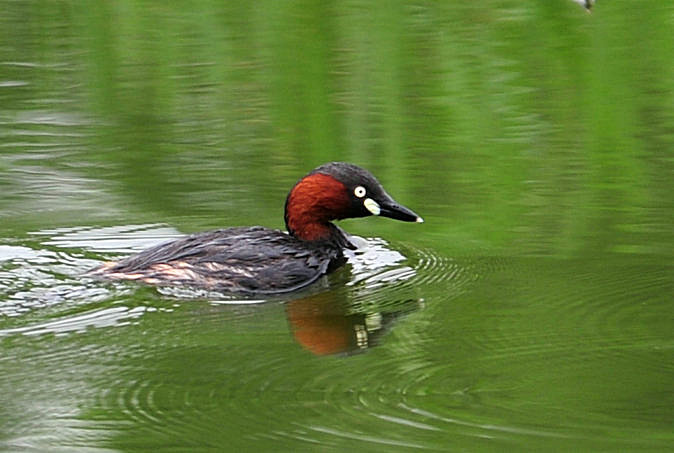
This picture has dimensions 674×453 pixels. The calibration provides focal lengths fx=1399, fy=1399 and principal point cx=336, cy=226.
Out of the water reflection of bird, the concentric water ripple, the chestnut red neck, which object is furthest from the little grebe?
the water reflection of bird

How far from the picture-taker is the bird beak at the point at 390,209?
7555 millimetres

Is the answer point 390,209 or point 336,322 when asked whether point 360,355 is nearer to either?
point 336,322

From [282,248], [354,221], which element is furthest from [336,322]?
[354,221]

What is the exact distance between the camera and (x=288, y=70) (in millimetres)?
10648

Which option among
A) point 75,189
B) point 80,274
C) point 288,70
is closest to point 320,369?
point 80,274

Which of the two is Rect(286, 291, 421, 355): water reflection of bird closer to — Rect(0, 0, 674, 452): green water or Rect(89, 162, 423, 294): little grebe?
Rect(0, 0, 674, 452): green water

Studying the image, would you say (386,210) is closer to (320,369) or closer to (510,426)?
(320,369)

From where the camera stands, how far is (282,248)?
734 cm

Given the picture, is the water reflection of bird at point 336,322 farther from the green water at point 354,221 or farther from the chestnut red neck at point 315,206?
the chestnut red neck at point 315,206

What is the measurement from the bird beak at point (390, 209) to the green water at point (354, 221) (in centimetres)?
18

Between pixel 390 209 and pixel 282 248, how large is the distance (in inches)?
26.3

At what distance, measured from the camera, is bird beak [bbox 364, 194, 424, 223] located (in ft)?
24.8

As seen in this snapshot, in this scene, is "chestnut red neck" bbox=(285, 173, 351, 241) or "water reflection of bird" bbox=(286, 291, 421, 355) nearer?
"water reflection of bird" bbox=(286, 291, 421, 355)

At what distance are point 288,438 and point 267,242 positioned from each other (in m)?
2.66
